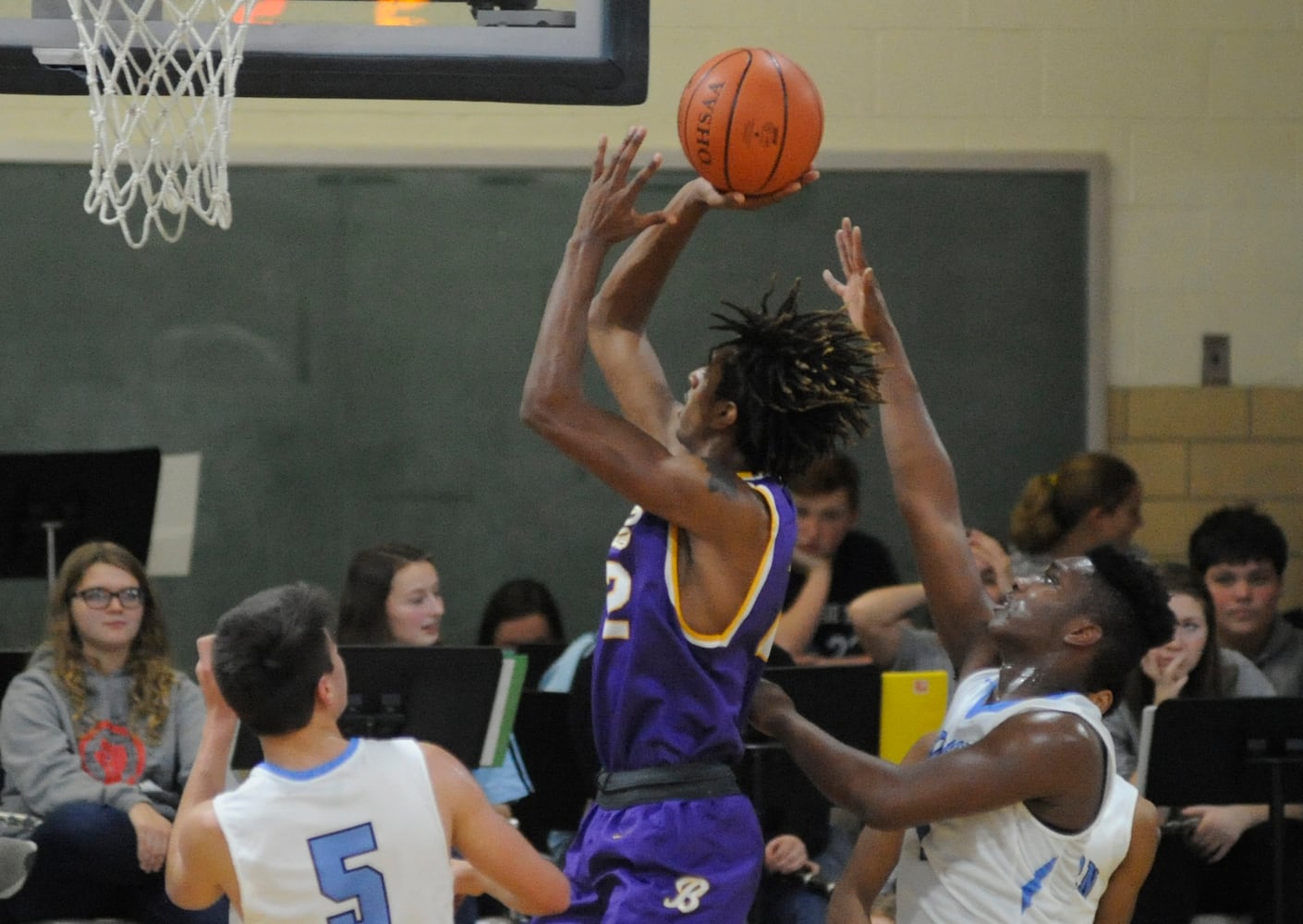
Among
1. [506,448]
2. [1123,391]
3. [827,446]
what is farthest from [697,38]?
[827,446]

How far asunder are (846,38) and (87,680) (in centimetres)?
390

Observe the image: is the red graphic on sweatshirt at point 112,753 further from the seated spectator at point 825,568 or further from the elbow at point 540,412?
the elbow at point 540,412

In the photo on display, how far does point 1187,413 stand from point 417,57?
4.26m

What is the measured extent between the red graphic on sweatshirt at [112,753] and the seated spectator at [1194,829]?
2.84m

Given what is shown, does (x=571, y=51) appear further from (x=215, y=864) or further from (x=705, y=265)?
(x=705, y=265)

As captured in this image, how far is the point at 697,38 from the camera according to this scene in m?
7.05

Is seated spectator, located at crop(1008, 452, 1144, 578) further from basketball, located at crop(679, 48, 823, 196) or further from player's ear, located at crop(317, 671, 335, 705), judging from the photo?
player's ear, located at crop(317, 671, 335, 705)

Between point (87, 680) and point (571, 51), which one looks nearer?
point (571, 51)

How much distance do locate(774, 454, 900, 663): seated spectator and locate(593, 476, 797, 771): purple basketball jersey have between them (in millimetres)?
2666

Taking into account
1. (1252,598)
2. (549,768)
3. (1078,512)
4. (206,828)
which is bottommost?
(549,768)

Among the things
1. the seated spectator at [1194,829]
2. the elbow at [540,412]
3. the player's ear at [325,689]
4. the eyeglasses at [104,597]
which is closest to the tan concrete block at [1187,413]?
the seated spectator at [1194,829]

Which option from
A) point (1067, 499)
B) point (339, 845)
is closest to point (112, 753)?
point (339, 845)

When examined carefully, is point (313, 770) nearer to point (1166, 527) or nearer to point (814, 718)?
point (814, 718)

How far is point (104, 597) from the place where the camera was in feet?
17.1
